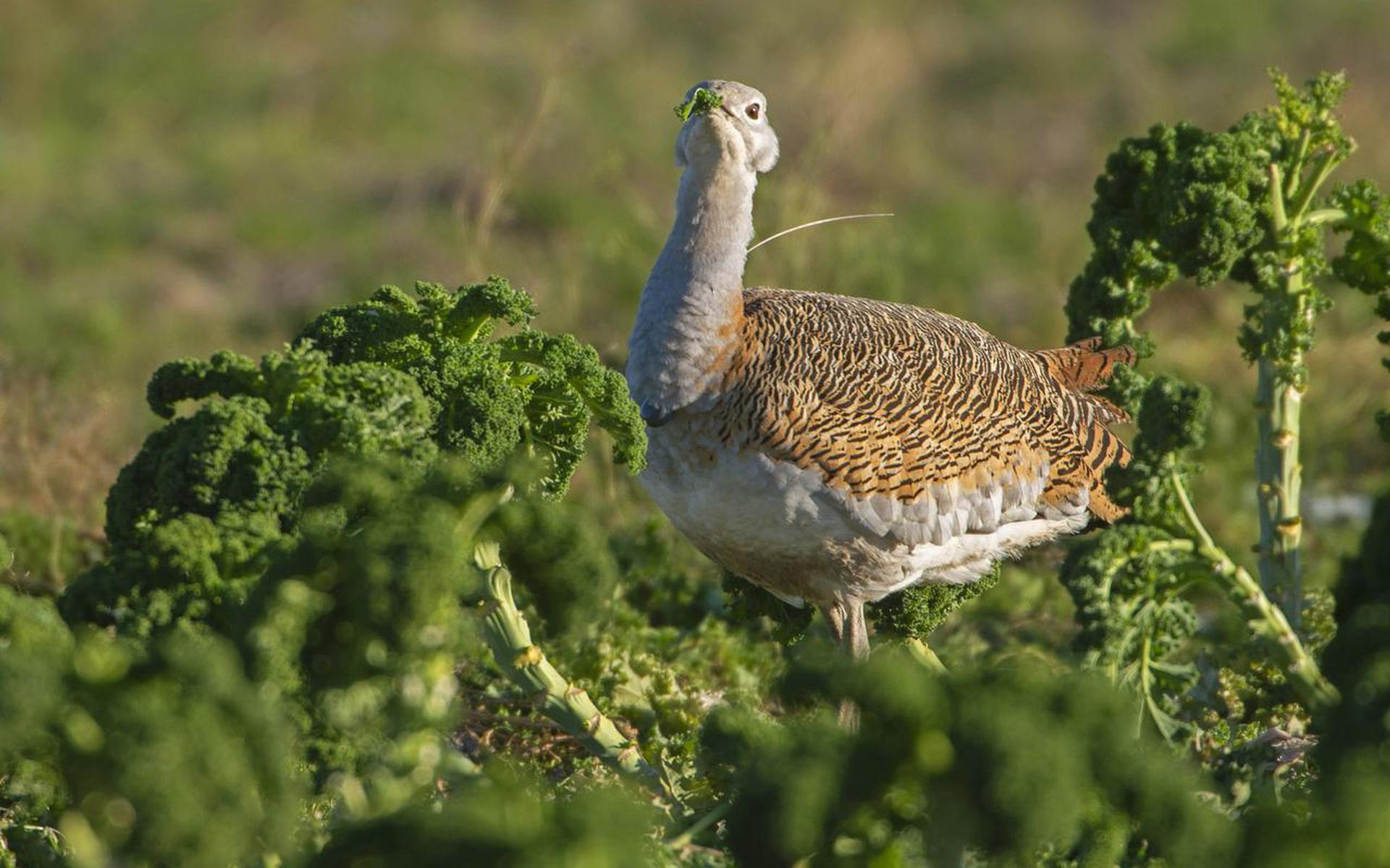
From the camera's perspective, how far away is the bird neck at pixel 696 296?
4863 mm

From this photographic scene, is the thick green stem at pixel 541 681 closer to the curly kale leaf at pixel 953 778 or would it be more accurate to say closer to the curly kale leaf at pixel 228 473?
the curly kale leaf at pixel 228 473

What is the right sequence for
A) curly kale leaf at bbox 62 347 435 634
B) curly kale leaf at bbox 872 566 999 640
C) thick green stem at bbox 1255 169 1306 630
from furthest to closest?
curly kale leaf at bbox 872 566 999 640 → thick green stem at bbox 1255 169 1306 630 → curly kale leaf at bbox 62 347 435 634

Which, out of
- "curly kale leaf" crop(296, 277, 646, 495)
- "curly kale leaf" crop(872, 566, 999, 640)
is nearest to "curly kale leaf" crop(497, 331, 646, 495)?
"curly kale leaf" crop(296, 277, 646, 495)

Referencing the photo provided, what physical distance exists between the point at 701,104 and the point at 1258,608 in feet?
6.93

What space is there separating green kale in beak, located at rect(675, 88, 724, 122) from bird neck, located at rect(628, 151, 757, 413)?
0.18 m

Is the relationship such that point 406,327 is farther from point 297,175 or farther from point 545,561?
point 297,175

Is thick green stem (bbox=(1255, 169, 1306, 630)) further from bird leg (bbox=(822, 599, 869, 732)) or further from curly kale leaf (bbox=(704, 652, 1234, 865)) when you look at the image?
curly kale leaf (bbox=(704, 652, 1234, 865))

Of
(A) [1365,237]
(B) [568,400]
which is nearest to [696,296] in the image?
(B) [568,400]

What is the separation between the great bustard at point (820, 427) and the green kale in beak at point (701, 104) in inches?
0.5

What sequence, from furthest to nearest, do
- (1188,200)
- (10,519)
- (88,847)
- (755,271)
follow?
(755,271)
(10,519)
(1188,200)
(88,847)

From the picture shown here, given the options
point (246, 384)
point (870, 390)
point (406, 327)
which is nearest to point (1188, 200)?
point (870, 390)

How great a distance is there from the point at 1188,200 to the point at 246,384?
251 centimetres

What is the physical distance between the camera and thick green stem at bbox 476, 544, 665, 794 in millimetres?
3973

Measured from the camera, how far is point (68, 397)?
26.0 feet
